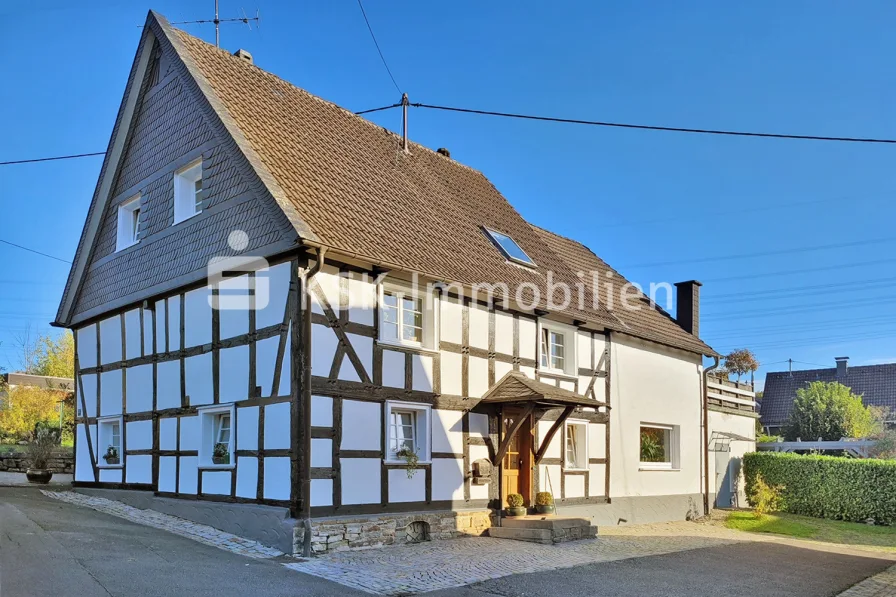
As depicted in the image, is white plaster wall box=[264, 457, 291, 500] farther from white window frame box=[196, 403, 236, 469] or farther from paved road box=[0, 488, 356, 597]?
white window frame box=[196, 403, 236, 469]

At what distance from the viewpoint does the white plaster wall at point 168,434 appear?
14320 mm

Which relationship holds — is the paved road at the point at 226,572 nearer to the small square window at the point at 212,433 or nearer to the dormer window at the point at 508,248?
the small square window at the point at 212,433

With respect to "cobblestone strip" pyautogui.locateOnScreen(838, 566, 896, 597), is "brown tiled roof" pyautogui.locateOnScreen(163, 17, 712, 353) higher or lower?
higher

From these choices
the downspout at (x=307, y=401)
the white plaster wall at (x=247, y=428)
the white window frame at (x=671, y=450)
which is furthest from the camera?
the white window frame at (x=671, y=450)

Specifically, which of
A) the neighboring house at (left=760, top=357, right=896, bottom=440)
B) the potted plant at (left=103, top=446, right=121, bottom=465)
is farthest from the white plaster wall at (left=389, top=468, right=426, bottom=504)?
the neighboring house at (left=760, top=357, right=896, bottom=440)

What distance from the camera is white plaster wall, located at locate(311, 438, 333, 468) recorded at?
11.7 metres

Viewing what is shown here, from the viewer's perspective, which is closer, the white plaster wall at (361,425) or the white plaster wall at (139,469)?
the white plaster wall at (361,425)

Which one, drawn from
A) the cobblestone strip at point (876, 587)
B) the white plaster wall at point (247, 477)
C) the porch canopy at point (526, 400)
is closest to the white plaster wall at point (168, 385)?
the white plaster wall at point (247, 477)

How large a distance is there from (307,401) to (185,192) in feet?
18.8

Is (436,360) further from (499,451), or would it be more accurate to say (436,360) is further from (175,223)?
(175,223)

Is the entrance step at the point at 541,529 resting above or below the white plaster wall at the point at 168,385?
below

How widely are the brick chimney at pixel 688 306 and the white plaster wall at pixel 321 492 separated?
1397 centimetres

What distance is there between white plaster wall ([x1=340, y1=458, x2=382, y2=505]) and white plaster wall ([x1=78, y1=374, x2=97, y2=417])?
776cm

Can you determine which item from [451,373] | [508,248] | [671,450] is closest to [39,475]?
[451,373]
